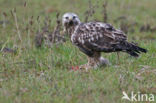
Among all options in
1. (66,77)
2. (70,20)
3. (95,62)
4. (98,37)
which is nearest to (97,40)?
(98,37)

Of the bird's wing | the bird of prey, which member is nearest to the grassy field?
the bird of prey

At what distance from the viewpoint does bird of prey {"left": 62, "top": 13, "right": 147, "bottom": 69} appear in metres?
6.70

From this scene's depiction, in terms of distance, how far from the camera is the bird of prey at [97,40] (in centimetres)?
670

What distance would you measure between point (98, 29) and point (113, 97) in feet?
5.59

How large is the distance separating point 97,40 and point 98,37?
54mm

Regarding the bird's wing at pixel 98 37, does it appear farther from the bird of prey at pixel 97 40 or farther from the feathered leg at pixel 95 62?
the feathered leg at pixel 95 62

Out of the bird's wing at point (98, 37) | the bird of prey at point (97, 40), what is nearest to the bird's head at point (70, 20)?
the bird of prey at point (97, 40)

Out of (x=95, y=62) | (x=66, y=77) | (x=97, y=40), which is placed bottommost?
(x=66, y=77)

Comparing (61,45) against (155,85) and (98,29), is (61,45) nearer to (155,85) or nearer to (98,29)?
(98,29)

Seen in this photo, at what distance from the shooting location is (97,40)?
6.78 m

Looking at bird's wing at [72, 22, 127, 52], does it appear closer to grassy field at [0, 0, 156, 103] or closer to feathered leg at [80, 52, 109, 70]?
feathered leg at [80, 52, 109, 70]

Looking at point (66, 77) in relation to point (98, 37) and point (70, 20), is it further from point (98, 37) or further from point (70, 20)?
point (70, 20)

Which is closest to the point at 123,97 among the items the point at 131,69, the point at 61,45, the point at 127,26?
the point at 131,69

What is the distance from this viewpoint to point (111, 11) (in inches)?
549
